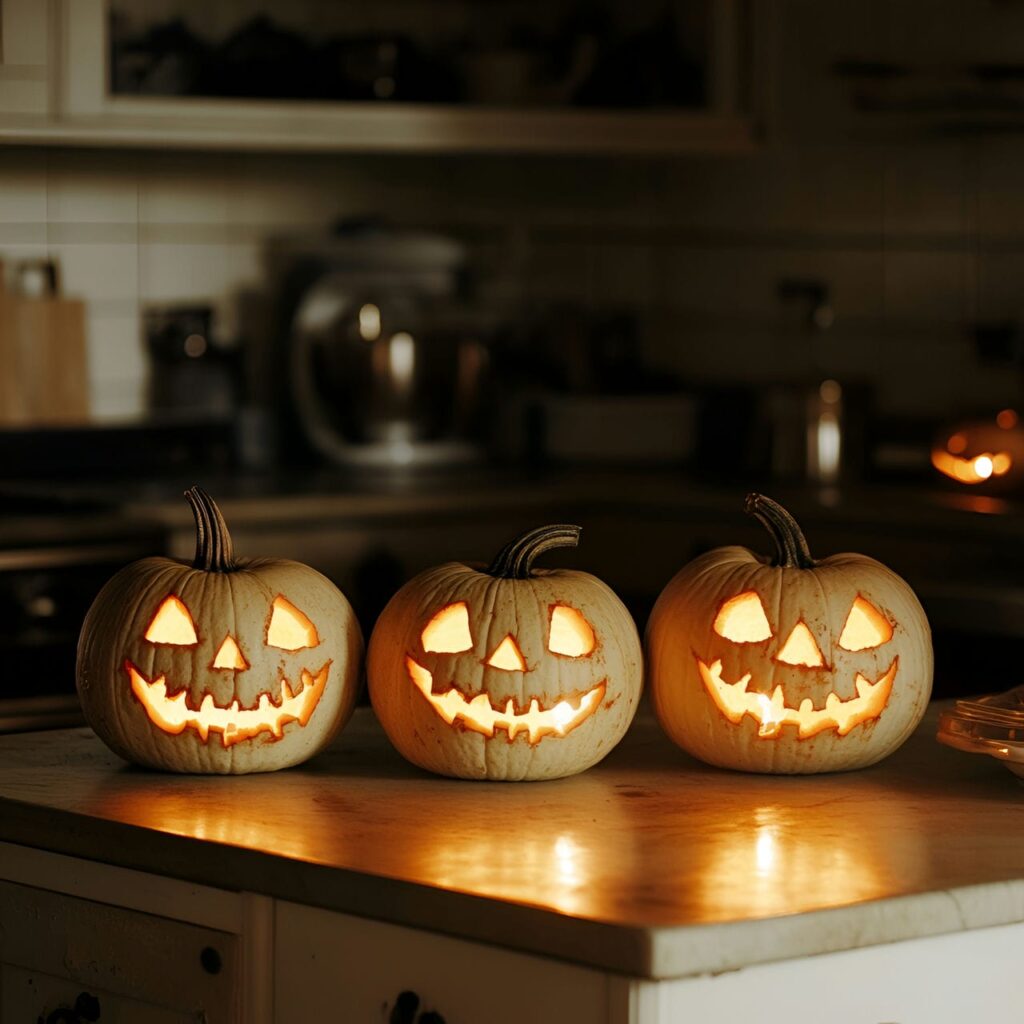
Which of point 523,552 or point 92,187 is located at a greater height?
point 92,187

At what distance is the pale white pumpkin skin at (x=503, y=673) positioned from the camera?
133 cm

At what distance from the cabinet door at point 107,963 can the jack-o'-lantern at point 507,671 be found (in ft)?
0.71

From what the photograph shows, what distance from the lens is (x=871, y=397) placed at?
3654 mm

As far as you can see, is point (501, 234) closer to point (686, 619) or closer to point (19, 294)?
point (19, 294)

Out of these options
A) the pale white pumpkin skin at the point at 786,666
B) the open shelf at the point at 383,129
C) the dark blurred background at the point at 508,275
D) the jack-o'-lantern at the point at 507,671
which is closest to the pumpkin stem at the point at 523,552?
the jack-o'-lantern at the point at 507,671

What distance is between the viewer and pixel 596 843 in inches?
47.1

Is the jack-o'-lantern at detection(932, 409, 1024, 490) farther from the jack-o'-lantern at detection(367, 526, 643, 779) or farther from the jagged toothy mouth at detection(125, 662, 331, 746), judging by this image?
the jagged toothy mouth at detection(125, 662, 331, 746)

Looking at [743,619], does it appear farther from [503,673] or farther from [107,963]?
[107,963]

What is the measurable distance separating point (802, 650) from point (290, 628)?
0.36 m

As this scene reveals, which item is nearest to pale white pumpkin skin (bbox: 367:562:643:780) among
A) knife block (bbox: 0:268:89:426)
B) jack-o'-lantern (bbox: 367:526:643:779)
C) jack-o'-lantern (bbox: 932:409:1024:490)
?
jack-o'-lantern (bbox: 367:526:643:779)

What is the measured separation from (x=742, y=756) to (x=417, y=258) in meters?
2.46

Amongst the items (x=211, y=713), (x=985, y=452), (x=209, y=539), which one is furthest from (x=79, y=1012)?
(x=985, y=452)

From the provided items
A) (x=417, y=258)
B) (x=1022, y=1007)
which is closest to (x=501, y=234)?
(x=417, y=258)

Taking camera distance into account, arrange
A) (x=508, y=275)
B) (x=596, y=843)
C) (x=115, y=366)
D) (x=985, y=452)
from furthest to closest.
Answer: (x=508, y=275), (x=115, y=366), (x=985, y=452), (x=596, y=843)
